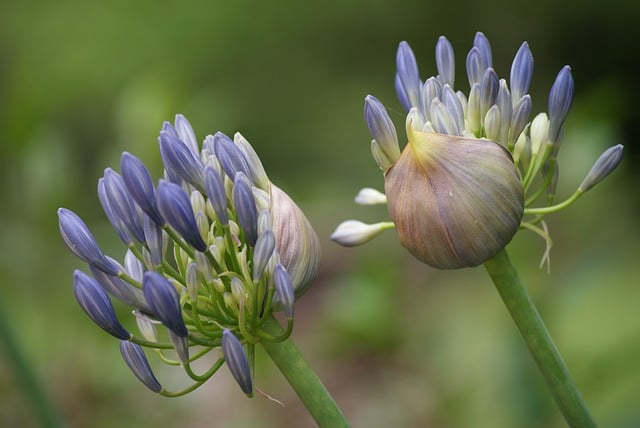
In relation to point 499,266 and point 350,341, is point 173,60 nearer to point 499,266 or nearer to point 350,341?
point 350,341

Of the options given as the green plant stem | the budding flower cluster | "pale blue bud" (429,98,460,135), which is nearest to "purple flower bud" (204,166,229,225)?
the budding flower cluster

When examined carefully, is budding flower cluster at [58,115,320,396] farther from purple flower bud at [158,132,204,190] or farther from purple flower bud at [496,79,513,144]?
purple flower bud at [496,79,513,144]

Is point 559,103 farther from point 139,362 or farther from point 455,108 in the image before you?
point 139,362

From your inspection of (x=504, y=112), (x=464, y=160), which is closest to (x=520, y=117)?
(x=504, y=112)

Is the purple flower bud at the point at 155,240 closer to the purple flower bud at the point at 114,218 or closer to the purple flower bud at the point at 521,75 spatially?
the purple flower bud at the point at 114,218

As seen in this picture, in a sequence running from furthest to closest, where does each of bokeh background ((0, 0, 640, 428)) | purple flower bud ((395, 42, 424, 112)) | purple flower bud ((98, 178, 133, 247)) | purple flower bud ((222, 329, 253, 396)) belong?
bokeh background ((0, 0, 640, 428)) < purple flower bud ((395, 42, 424, 112)) < purple flower bud ((98, 178, 133, 247)) < purple flower bud ((222, 329, 253, 396))

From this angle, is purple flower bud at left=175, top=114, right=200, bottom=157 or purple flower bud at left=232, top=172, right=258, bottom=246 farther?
purple flower bud at left=175, top=114, right=200, bottom=157

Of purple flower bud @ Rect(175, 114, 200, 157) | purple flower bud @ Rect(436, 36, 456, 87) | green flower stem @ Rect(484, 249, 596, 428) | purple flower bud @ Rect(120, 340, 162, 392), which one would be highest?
purple flower bud @ Rect(175, 114, 200, 157)

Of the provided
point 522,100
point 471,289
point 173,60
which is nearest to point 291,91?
point 173,60
